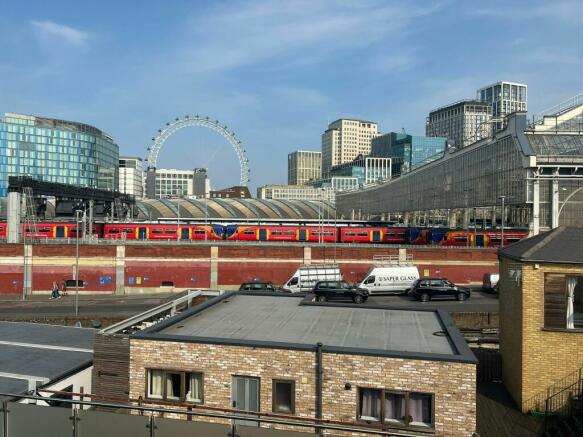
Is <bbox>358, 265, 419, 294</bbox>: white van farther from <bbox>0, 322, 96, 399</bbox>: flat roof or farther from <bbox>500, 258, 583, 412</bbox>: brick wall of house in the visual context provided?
<bbox>0, 322, 96, 399</bbox>: flat roof

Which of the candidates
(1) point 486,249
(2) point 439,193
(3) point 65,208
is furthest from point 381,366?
(2) point 439,193

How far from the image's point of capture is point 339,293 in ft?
100

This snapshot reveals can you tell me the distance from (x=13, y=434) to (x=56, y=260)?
32339mm

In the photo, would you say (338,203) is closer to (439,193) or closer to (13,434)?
(439,193)

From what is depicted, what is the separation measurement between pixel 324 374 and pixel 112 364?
515cm

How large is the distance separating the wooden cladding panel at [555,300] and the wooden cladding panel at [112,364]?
1033cm

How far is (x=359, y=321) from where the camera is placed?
13.3 m

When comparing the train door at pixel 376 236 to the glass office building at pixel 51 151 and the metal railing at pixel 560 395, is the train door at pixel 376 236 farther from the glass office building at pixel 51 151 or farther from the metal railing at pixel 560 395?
the glass office building at pixel 51 151

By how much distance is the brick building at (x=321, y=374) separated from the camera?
9289 mm

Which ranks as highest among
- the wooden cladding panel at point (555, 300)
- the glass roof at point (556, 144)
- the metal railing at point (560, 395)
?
the glass roof at point (556, 144)

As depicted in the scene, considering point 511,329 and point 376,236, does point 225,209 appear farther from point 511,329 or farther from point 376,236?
point 511,329

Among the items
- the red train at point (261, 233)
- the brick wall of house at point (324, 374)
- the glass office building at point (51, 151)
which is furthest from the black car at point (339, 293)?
the glass office building at point (51, 151)

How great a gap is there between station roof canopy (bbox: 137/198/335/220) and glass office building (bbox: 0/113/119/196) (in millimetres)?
49436

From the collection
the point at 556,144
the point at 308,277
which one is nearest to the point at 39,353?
the point at 308,277
